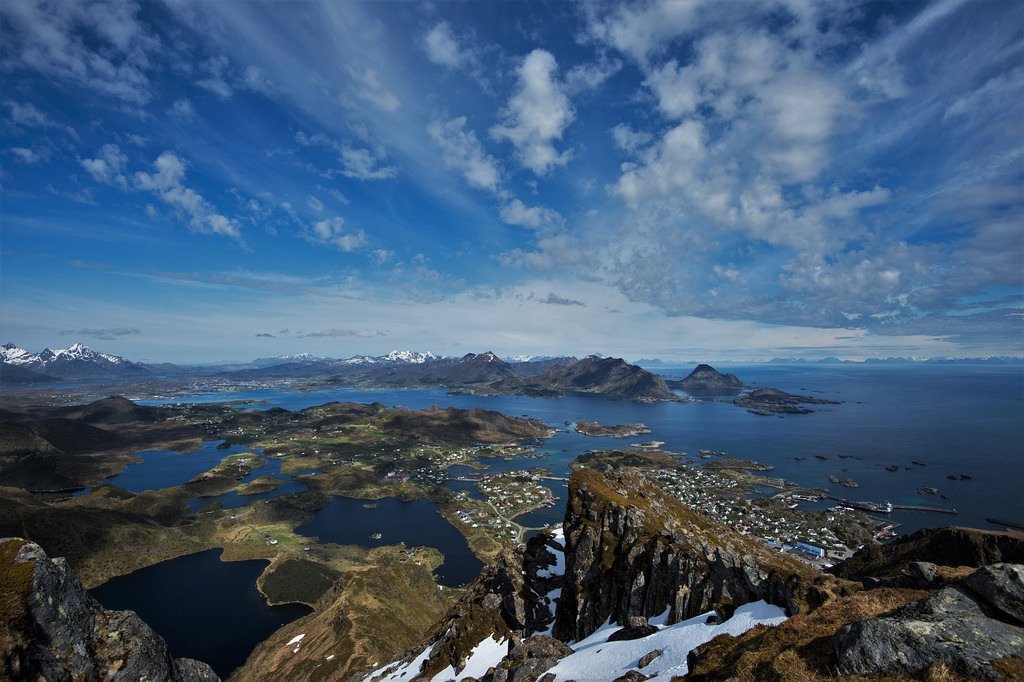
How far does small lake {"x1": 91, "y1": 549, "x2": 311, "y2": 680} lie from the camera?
78.5 m

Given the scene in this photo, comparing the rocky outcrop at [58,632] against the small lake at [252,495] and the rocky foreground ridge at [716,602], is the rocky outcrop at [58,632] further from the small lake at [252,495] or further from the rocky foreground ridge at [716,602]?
the small lake at [252,495]

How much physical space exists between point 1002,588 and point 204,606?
122 m

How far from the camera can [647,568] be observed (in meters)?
40.1

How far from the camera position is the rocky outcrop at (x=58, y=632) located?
17.9 m

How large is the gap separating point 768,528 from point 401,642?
315 ft

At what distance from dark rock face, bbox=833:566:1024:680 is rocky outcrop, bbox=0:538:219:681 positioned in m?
30.2

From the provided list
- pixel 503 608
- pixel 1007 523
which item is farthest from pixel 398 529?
pixel 1007 523

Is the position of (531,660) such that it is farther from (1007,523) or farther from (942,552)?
(1007,523)

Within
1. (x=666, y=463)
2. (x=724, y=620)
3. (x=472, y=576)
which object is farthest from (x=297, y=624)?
(x=666, y=463)

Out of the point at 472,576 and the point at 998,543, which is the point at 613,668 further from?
the point at 472,576

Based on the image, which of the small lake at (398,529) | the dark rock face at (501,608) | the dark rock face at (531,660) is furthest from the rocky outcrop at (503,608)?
the small lake at (398,529)

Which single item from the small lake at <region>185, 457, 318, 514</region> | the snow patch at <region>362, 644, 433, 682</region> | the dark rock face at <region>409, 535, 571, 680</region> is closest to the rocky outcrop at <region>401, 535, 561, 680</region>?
the dark rock face at <region>409, 535, 571, 680</region>

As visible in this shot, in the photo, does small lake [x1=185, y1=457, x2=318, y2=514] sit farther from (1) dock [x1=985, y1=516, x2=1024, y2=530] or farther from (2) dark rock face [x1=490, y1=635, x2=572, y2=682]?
(1) dock [x1=985, y1=516, x2=1024, y2=530]

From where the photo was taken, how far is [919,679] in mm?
13352
